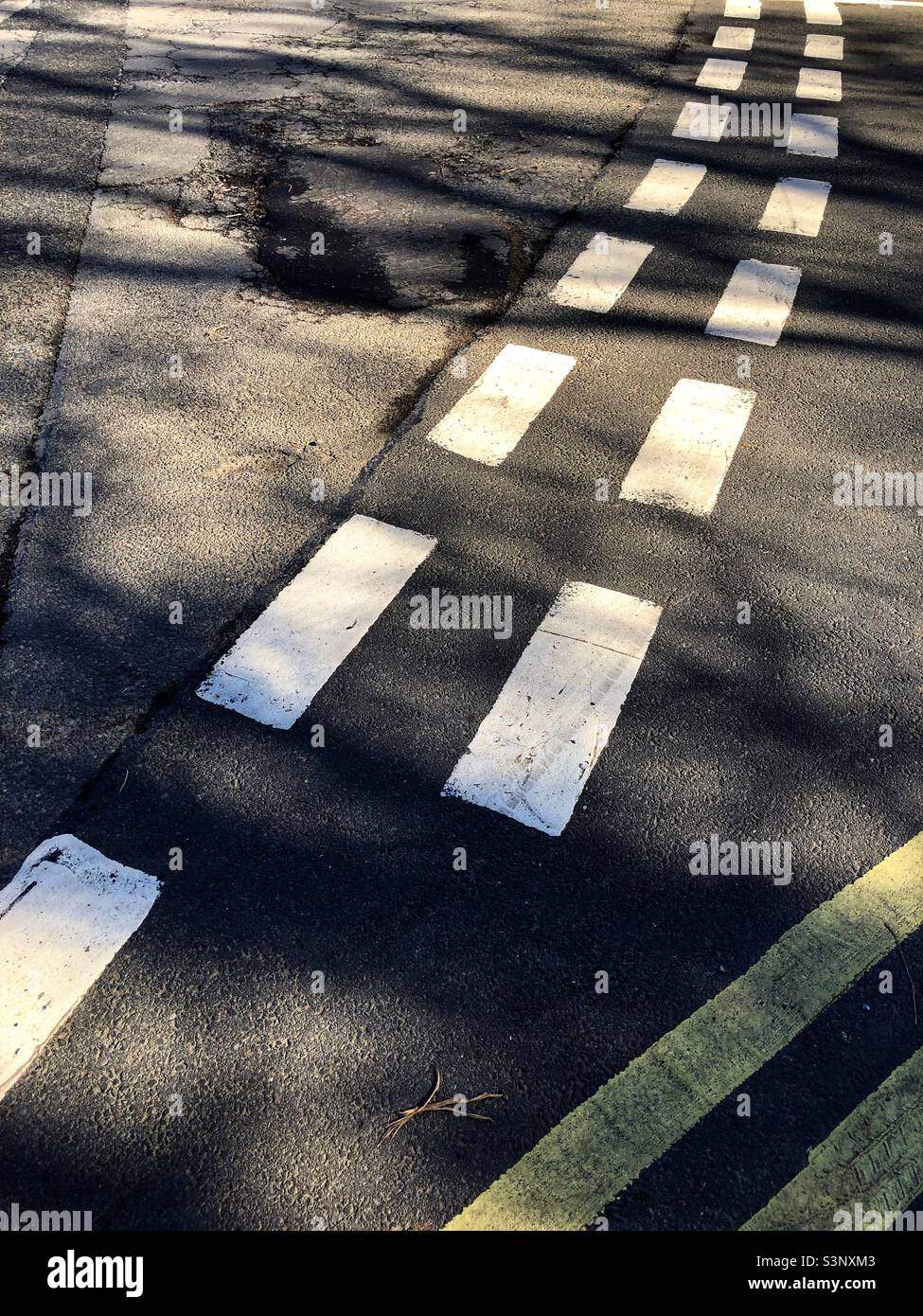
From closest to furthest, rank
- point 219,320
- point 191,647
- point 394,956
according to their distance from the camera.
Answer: point 394,956 → point 191,647 → point 219,320

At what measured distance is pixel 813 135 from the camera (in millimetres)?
9633

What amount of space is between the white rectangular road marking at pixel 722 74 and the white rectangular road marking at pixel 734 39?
503mm

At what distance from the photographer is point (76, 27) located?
36.8ft

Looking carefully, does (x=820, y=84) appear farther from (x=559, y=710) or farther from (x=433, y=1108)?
(x=433, y=1108)

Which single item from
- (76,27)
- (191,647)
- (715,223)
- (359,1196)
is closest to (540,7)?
(76,27)

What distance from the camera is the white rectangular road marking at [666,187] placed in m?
8.32

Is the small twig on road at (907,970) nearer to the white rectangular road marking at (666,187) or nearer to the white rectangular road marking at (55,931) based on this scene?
the white rectangular road marking at (55,931)

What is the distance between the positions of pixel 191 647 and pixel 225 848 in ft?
3.58

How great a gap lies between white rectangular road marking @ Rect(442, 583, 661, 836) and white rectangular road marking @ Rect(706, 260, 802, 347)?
2.86m

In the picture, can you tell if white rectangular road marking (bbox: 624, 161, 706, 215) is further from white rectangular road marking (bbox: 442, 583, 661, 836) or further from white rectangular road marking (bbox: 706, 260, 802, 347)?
white rectangular road marking (bbox: 442, 583, 661, 836)

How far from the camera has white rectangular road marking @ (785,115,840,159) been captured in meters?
9.36

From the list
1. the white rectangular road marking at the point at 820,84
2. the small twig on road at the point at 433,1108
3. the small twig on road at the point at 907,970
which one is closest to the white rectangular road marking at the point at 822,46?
the white rectangular road marking at the point at 820,84

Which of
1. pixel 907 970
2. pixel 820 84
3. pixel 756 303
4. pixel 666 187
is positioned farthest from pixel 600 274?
pixel 907 970
